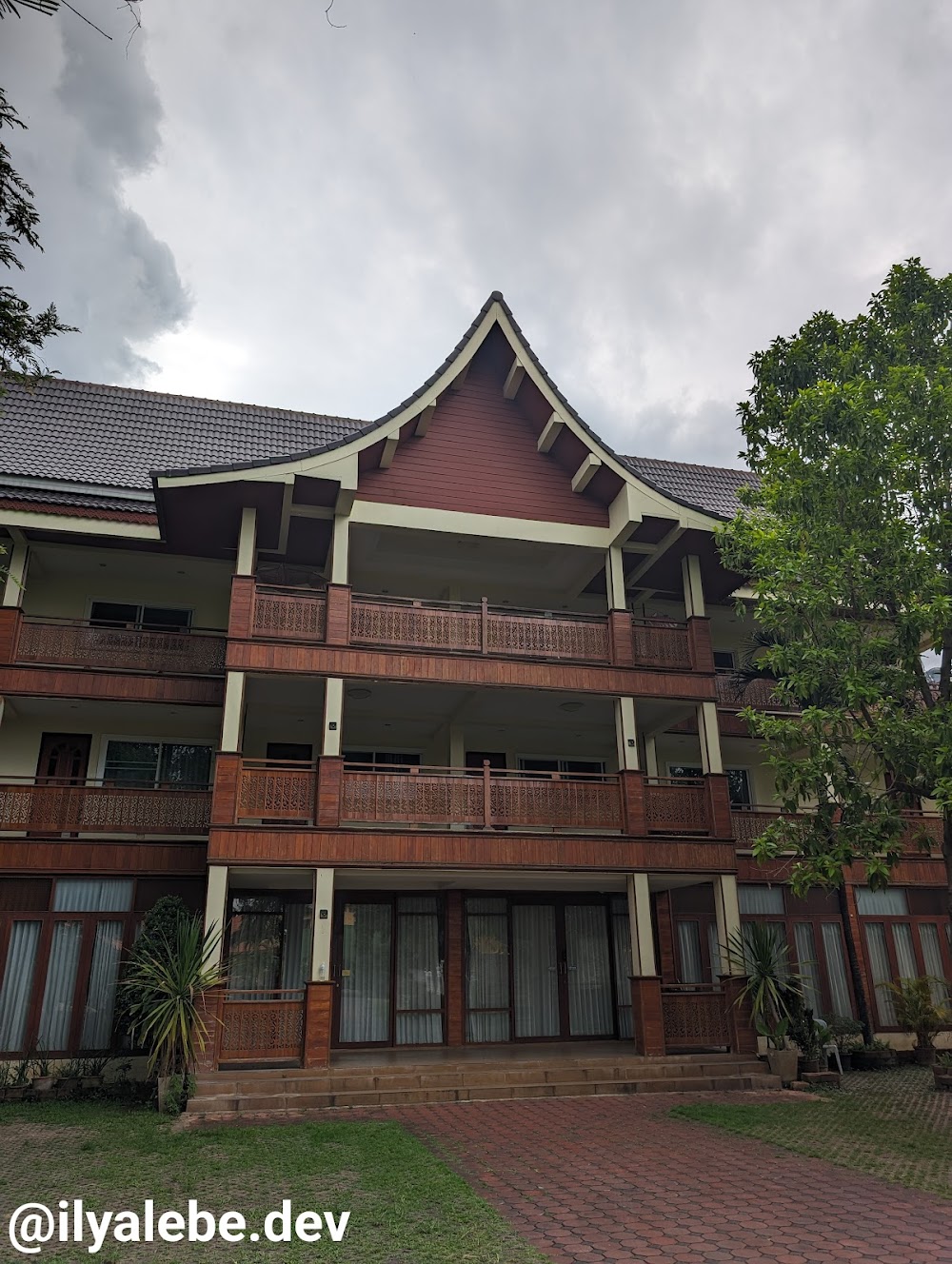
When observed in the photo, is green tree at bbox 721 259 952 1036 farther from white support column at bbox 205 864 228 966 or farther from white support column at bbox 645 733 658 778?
white support column at bbox 205 864 228 966

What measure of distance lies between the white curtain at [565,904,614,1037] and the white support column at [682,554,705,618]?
6175 millimetres

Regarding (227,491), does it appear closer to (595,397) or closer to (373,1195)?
(373,1195)

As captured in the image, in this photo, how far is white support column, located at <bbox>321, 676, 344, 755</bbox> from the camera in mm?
14734

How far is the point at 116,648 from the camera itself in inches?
651

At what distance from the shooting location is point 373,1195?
25.7 ft

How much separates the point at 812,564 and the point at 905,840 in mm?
10274

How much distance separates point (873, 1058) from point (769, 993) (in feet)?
12.4

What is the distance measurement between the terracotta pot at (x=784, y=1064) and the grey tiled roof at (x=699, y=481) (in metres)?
12.1

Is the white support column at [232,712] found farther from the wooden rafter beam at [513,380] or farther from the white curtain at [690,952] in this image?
the white curtain at [690,952]

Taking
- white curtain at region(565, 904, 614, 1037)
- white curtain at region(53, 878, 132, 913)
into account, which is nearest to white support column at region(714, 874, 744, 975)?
white curtain at region(565, 904, 614, 1037)

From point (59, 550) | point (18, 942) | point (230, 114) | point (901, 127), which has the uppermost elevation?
point (901, 127)

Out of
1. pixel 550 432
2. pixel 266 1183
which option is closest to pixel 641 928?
pixel 266 1183

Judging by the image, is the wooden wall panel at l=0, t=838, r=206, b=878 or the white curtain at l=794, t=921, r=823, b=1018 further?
the white curtain at l=794, t=921, r=823, b=1018

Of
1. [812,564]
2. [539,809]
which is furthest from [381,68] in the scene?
[539,809]
